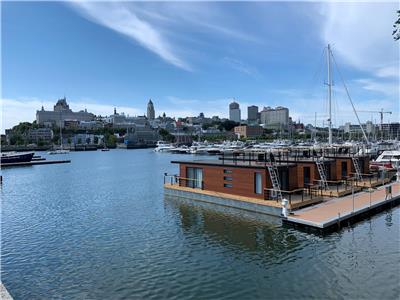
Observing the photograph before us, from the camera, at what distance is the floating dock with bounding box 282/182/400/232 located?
19438 mm

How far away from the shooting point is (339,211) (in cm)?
2150

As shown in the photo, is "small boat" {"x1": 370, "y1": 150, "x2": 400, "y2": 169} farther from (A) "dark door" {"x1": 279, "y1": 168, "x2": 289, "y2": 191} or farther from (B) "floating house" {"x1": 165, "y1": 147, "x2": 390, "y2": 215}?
(A) "dark door" {"x1": 279, "y1": 168, "x2": 289, "y2": 191}

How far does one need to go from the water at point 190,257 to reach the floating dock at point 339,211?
2.28 ft

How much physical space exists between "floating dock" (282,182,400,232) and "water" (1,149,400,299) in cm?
69

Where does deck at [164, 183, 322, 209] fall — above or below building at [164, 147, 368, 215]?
below

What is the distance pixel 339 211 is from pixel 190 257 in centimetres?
1085

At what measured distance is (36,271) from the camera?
15336 mm

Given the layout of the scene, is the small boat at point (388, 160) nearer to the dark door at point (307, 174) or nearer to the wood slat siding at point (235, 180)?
the dark door at point (307, 174)

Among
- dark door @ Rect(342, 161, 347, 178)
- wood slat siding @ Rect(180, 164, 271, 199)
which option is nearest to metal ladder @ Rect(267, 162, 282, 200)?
wood slat siding @ Rect(180, 164, 271, 199)

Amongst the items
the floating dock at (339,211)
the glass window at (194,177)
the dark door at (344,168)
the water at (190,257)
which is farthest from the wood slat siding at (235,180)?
the dark door at (344,168)

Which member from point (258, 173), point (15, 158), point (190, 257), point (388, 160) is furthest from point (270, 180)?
point (15, 158)

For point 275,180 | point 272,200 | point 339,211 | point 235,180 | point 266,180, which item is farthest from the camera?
point 235,180

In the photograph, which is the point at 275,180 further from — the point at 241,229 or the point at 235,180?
the point at 241,229

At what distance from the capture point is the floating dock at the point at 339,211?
1944 centimetres
